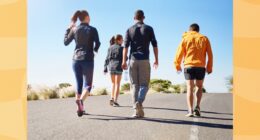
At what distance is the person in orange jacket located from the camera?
7.98m

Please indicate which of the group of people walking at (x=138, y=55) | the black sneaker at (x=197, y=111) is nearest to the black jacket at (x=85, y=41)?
the group of people walking at (x=138, y=55)

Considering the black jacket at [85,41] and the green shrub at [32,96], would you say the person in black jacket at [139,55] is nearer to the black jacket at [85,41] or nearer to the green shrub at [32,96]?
the black jacket at [85,41]

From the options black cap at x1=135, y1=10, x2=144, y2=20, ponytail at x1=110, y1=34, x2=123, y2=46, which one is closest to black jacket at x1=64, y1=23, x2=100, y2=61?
black cap at x1=135, y1=10, x2=144, y2=20

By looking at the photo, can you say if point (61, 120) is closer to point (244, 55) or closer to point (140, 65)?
point (140, 65)

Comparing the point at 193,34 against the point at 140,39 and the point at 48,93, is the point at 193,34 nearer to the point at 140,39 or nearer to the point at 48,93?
the point at 140,39

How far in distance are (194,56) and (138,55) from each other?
3.31ft

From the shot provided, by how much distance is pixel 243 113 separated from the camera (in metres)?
3.05

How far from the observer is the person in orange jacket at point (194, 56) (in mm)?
7980

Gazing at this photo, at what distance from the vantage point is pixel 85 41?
799 centimetres

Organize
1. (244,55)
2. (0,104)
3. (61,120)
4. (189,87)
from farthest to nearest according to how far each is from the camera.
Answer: (189,87) → (61,120) → (0,104) → (244,55)

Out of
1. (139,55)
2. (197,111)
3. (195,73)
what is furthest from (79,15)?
(197,111)

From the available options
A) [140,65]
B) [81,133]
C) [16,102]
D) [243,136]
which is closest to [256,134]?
[243,136]

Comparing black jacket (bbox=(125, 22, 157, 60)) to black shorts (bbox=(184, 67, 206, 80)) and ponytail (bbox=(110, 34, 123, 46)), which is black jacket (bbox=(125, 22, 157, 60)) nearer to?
black shorts (bbox=(184, 67, 206, 80))

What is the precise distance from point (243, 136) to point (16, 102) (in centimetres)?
163
